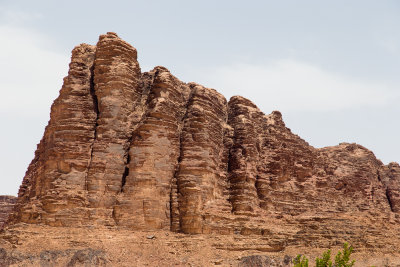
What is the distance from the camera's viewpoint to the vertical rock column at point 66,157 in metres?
51.2

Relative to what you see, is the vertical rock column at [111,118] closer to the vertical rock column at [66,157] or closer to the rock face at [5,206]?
the vertical rock column at [66,157]

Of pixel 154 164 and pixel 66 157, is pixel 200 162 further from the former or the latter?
pixel 66 157

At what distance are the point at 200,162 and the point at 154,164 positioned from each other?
468 centimetres

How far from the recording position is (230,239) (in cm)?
5250

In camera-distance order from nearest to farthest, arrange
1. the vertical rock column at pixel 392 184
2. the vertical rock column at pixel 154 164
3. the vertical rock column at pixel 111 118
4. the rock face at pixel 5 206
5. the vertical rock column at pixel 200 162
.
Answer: the vertical rock column at pixel 154 164 < the vertical rock column at pixel 111 118 < the vertical rock column at pixel 200 162 < the vertical rock column at pixel 392 184 < the rock face at pixel 5 206

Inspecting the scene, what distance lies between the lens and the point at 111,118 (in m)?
56.7

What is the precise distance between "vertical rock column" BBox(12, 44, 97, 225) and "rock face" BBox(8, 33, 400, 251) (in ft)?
0.33

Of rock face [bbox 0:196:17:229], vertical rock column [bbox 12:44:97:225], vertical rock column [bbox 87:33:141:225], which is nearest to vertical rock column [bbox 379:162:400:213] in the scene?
vertical rock column [bbox 87:33:141:225]

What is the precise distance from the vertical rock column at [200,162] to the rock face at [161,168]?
Result: 11 centimetres

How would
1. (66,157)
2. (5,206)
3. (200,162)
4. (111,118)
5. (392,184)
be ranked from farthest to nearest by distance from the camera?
(5,206) → (392,184) → (111,118) → (200,162) → (66,157)

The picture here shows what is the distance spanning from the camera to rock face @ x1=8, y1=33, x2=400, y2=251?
53.1 m

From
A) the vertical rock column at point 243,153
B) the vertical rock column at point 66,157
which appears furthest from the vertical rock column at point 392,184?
the vertical rock column at point 66,157

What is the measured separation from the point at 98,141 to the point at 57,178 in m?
5.50

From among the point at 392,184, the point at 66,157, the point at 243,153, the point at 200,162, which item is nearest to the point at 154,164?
the point at 200,162
